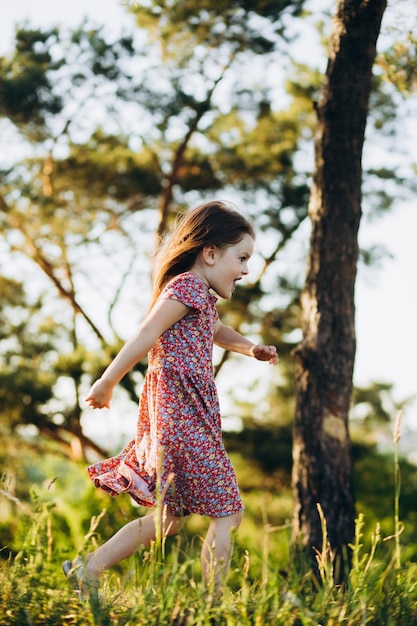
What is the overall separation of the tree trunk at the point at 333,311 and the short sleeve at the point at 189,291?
4.97 feet

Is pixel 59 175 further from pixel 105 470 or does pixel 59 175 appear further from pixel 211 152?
pixel 105 470

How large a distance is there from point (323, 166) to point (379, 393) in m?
10.9

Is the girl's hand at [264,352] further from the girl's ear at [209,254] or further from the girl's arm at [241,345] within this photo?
the girl's ear at [209,254]

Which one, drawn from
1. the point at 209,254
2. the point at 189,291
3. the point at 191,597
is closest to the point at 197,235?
the point at 209,254

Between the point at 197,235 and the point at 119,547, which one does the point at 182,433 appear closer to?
the point at 119,547

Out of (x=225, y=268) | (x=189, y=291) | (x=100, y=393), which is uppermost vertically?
(x=225, y=268)

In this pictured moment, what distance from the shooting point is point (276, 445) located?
1114cm

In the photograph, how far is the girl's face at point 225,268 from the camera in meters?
2.63

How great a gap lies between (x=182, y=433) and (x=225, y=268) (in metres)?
0.61

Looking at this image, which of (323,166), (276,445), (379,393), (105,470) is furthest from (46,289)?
(105,470)

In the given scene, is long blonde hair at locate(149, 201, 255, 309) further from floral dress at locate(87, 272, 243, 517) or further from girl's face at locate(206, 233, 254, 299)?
floral dress at locate(87, 272, 243, 517)

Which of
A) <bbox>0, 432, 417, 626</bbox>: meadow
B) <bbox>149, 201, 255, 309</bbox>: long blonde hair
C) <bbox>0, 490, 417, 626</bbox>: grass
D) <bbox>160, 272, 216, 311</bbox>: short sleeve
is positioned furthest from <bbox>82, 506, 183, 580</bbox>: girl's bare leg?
<bbox>149, 201, 255, 309</bbox>: long blonde hair

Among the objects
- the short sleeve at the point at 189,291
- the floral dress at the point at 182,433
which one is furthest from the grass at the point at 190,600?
the short sleeve at the point at 189,291

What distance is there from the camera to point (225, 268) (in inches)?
104
